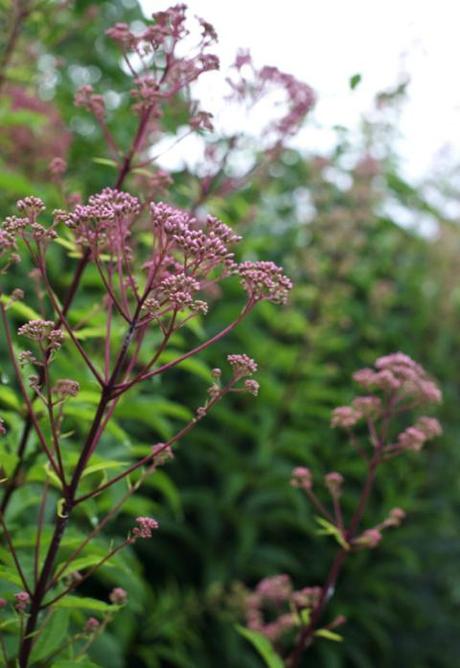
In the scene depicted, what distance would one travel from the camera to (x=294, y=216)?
6582 millimetres

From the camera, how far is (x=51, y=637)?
221 centimetres

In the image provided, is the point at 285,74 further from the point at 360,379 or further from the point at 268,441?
the point at 268,441

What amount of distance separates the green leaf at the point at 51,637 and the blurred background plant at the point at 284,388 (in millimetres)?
1519

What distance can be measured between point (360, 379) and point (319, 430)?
2766mm

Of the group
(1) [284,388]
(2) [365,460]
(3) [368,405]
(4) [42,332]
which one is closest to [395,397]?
(3) [368,405]

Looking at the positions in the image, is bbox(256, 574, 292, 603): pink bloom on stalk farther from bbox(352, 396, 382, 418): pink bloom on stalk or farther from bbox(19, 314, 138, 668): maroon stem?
bbox(19, 314, 138, 668): maroon stem

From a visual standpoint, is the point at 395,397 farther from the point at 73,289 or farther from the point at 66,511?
the point at 66,511

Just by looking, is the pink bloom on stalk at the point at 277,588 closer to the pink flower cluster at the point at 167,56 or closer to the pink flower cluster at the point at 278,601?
the pink flower cluster at the point at 278,601

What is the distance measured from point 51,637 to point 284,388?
10.5 ft

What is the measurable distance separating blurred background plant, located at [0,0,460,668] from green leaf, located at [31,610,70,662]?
1.52 meters

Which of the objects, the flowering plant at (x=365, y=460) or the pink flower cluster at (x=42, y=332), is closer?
the pink flower cluster at (x=42, y=332)

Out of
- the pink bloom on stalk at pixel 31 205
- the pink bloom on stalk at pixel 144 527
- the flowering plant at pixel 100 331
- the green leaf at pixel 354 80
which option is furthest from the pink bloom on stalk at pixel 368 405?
the pink bloom on stalk at pixel 31 205

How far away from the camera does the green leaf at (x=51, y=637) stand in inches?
86.3

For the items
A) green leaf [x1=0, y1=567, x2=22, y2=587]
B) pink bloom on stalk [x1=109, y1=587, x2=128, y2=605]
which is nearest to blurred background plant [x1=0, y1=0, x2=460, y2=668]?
pink bloom on stalk [x1=109, y1=587, x2=128, y2=605]
